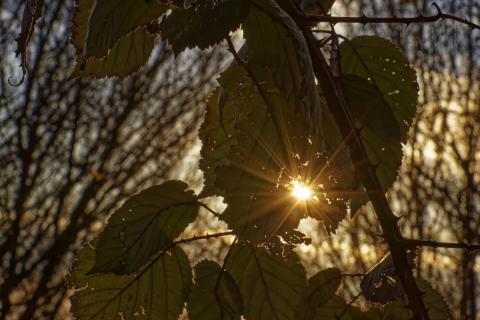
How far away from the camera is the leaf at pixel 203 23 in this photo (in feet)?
1.13

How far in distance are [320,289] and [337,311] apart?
22 mm

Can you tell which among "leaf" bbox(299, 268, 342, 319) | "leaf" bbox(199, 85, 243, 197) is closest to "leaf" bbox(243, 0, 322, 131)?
"leaf" bbox(199, 85, 243, 197)

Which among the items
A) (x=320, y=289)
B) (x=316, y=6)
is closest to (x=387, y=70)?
(x=316, y=6)

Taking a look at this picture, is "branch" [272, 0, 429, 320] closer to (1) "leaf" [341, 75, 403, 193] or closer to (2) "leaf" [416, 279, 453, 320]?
(1) "leaf" [341, 75, 403, 193]

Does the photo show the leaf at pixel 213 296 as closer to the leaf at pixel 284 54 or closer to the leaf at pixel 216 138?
the leaf at pixel 216 138

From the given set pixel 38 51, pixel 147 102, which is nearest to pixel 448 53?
pixel 147 102

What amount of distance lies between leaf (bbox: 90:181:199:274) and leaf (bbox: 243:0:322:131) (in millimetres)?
167

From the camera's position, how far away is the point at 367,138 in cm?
47

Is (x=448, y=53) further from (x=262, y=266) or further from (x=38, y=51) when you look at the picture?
(x=262, y=266)

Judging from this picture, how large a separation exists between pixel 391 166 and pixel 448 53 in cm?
621

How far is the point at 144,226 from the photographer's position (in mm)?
489

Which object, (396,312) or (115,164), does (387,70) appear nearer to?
(396,312)

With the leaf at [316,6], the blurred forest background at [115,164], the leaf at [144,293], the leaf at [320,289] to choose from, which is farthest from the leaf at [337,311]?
the blurred forest background at [115,164]

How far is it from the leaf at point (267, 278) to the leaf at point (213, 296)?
13mm
